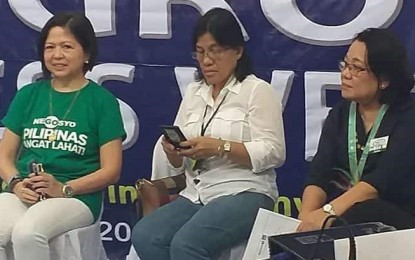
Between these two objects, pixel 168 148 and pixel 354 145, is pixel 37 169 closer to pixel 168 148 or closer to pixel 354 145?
pixel 168 148

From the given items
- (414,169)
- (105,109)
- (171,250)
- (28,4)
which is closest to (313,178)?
(414,169)

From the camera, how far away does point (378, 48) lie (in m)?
2.78

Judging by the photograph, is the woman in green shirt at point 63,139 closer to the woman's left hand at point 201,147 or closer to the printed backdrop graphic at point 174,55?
the woman's left hand at point 201,147

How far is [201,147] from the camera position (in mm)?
2914

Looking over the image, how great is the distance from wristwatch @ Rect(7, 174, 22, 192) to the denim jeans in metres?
0.43

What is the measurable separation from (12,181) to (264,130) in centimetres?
84

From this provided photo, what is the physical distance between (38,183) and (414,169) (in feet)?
3.87

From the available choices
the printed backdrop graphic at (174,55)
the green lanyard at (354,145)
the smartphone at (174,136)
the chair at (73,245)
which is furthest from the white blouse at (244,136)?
the printed backdrop graphic at (174,55)

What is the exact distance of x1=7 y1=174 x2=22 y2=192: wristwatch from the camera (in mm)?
3008

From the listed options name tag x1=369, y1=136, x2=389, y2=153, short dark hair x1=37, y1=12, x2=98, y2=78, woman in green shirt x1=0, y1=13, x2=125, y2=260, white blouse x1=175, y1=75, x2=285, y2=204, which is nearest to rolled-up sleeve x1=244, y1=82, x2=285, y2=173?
white blouse x1=175, y1=75, x2=285, y2=204

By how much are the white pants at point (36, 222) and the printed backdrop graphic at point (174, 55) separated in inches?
23.2

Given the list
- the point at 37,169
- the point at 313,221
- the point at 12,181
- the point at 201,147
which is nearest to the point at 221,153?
the point at 201,147

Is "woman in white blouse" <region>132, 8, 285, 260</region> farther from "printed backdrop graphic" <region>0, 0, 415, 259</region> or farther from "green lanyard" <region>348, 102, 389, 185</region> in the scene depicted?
"printed backdrop graphic" <region>0, 0, 415, 259</region>

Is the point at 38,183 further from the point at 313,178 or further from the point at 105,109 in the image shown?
the point at 313,178
